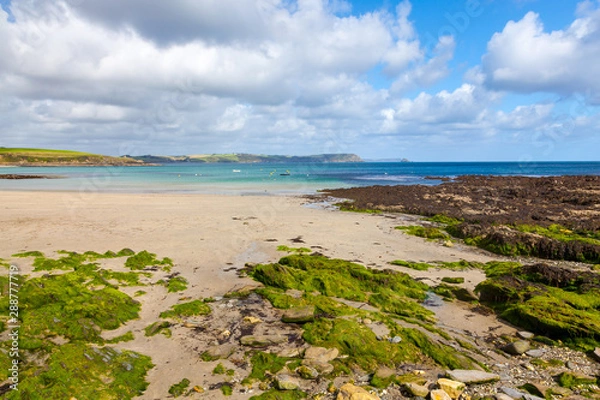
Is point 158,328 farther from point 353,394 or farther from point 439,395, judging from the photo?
point 439,395

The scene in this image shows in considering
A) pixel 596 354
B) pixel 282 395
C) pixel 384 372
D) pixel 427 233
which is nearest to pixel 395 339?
pixel 384 372

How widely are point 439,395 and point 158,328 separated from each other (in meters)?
5.08

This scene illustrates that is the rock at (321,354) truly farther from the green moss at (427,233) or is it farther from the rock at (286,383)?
the green moss at (427,233)

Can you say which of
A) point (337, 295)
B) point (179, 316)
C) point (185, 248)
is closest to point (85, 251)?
point (185, 248)

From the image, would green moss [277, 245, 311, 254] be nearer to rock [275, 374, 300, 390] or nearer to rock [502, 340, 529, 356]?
rock [502, 340, 529, 356]

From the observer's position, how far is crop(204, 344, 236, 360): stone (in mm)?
5832

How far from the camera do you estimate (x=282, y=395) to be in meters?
4.87

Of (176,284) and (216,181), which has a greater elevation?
(216,181)

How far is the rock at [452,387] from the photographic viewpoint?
192 inches

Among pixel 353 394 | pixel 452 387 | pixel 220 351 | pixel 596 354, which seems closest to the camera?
pixel 353 394

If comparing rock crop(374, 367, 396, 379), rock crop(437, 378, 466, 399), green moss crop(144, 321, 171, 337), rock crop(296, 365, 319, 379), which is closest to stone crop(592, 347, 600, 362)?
rock crop(437, 378, 466, 399)

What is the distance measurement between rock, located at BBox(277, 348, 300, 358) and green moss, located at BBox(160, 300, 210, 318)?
232cm

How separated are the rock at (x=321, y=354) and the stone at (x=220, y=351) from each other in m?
1.30

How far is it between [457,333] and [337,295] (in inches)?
112
